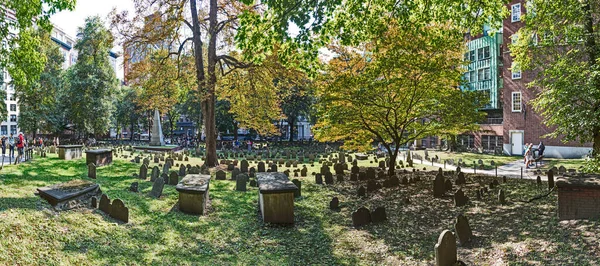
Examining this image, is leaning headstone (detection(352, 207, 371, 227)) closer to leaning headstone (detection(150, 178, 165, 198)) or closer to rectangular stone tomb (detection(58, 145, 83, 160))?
leaning headstone (detection(150, 178, 165, 198))

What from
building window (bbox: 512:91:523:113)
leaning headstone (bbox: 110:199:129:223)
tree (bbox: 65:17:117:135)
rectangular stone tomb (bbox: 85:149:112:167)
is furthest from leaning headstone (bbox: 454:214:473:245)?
tree (bbox: 65:17:117:135)

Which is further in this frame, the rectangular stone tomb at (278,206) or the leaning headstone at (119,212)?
the rectangular stone tomb at (278,206)

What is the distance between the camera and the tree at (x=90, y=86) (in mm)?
40062

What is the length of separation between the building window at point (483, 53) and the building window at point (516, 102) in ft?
28.0

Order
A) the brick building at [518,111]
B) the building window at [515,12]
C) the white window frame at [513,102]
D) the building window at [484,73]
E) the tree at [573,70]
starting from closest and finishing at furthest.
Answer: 1. the tree at [573,70]
2. the brick building at [518,111]
3. the white window frame at [513,102]
4. the building window at [515,12]
5. the building window at [484,73]

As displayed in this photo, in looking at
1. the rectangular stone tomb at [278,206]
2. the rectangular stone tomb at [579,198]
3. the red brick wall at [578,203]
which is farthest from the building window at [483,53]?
the rectangular stone tomb at [278,206]

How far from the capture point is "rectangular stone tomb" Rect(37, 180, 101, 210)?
7855 mm

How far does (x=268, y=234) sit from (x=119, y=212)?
359 cm

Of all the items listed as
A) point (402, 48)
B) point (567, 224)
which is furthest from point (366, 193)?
point (567, 224)

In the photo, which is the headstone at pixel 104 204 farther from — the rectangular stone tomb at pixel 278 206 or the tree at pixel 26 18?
the tree at pixel 26 18

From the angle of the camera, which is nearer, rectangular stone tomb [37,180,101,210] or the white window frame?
rectangular stone tomb [37,180,101,210]

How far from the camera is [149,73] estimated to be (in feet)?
67.6

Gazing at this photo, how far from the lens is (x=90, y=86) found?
133 ft

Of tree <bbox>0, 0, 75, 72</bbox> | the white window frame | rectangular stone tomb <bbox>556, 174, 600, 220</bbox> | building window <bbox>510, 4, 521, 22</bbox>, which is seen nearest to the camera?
rectangular stone tomb <bbox>556, 174, 600, 220</bbox>
